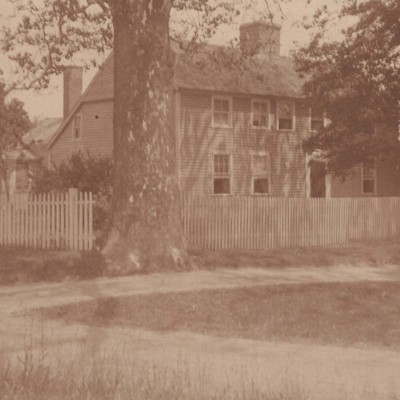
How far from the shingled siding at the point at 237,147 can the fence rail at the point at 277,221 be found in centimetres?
918

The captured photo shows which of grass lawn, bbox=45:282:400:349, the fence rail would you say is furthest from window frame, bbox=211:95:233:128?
grass lawn, bbox=45:282:400:349

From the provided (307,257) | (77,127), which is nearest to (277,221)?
(307,257)

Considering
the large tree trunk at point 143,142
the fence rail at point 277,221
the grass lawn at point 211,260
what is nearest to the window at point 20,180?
the fence rail at point 277,221

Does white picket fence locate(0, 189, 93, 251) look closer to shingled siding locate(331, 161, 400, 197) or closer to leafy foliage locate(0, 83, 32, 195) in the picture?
shingled siding locate(331, 161, 400, 197)

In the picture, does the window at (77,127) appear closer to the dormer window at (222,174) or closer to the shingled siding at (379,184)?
the dormer window at (222,174)

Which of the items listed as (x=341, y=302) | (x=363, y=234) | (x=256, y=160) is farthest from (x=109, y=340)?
(x=256, y=160)

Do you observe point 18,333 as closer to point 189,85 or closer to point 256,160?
point 189,85

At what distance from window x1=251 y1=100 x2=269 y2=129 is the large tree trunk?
22384mm

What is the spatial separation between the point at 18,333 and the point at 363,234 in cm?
1754

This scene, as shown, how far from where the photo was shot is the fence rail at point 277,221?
854 inches

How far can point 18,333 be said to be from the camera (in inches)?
407

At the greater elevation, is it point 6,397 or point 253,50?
point 253,50

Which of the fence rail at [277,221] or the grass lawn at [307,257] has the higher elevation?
the fence rail at [277,221]

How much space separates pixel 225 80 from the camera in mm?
37875
